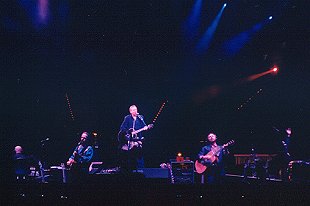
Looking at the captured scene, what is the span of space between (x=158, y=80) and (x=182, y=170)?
4198 millimetres

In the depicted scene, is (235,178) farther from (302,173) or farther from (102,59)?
(102,59)

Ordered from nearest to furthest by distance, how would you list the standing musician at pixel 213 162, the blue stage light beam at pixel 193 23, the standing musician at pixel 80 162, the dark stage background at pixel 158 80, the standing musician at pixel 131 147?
the standing musician at pixel 131 147
the standing musician at pixel 80 162
the standing musician at pixel 213 162
the blue stage light beam at pixel 193 23
the dark stage background at pixel 158 80

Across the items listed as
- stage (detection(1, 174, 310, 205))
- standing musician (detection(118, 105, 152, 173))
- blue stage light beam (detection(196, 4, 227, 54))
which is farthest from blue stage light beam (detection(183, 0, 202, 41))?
stage (detection(1, 174, 310, 205))

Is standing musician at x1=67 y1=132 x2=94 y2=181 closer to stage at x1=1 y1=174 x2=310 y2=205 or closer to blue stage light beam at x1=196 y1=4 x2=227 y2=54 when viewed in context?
blue stage light beam at x1=196 y1=4 x2=227 y2=54

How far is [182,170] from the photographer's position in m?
9.65

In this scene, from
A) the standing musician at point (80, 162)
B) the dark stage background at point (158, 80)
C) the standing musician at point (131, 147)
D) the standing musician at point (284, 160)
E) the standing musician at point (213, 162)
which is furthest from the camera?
the dark stage background at point (158, 80)

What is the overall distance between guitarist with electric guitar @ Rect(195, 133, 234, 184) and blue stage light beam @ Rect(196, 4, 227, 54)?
371cm

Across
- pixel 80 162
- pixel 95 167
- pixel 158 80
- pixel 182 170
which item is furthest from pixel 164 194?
pixel 158 80

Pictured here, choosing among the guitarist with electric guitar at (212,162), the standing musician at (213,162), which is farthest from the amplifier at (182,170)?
the standing musician at (213,162)

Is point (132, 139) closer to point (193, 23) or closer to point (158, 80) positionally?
point (193, 23)

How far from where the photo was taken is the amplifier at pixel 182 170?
9.55 meters

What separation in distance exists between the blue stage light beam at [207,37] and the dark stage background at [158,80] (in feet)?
0.47

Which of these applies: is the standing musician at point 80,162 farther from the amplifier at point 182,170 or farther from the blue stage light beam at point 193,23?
the blue stage light beam at point 193,23

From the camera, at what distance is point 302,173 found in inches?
418
